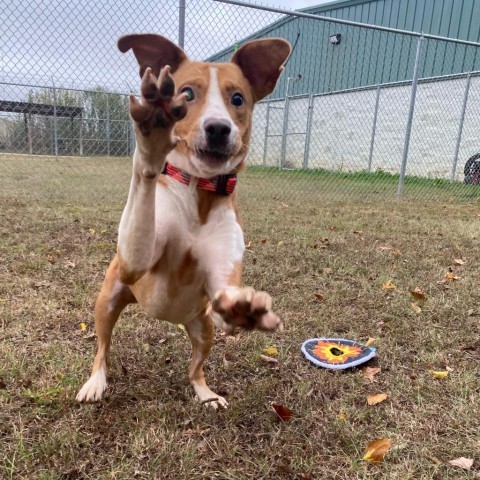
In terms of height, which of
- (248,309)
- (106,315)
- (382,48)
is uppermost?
(382,48)

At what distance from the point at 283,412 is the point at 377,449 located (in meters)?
0.46

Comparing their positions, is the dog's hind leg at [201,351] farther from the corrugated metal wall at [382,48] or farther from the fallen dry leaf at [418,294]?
the corrugated metal wall at [382,48]

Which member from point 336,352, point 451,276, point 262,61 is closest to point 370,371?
point 336,352

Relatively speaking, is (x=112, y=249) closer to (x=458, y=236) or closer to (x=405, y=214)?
(x=458, y=236)

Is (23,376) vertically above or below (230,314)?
below

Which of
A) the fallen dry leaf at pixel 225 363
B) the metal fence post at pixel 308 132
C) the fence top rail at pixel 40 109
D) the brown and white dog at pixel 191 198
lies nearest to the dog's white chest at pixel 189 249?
the brown and white dog at pixel 191 198

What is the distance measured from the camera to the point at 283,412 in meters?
2.34

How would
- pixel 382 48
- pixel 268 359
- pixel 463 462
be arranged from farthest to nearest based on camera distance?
1. pixel 382 48
2. pixel 268 359
3. pixel 463 462

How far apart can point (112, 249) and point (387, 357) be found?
300 centimetres

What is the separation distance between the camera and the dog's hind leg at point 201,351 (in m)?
2.45

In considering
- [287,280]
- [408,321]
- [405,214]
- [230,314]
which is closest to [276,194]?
[405,214]

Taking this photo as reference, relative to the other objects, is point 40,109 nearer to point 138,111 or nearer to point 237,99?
point 237,99

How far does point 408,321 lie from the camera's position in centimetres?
345

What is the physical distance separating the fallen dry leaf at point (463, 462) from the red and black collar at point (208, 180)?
147cm
